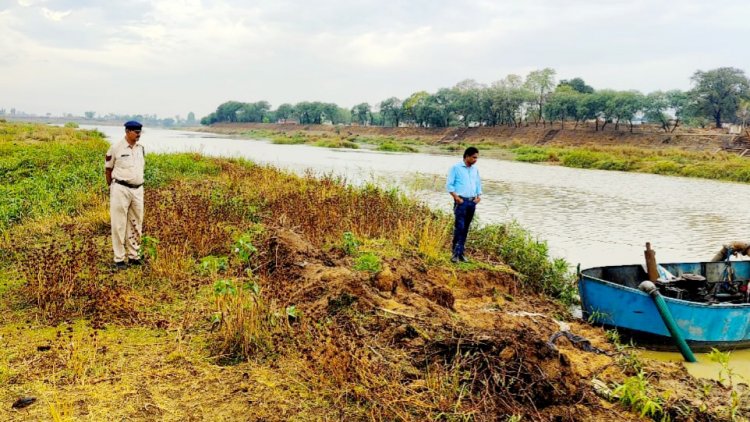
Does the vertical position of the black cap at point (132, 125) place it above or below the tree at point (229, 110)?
below

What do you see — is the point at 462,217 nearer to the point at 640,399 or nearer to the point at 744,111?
the point at 640,399

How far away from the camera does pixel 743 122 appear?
5375 cm

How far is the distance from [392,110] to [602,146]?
45135mm

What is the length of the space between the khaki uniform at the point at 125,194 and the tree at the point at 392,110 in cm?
8132

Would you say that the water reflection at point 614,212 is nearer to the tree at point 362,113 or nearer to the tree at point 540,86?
the tree at point 540,86

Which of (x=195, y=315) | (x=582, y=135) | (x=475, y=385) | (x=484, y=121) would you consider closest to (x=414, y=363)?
(x=475, y=385)

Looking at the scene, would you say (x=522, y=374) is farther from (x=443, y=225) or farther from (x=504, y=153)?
(x=504, y=153)

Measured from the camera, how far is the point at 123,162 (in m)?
6.15

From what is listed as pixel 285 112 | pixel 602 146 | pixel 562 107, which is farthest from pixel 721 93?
pixel 285 112

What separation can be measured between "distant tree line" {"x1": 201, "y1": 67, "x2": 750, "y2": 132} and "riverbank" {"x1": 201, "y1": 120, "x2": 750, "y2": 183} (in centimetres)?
184

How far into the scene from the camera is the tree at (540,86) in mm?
67625

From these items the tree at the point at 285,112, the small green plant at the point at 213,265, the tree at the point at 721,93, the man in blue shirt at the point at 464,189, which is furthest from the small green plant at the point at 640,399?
the tree at the point at 285,112

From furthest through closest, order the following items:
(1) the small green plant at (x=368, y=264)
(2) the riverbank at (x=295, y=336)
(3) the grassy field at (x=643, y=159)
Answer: (3) the grassy field at (x=643, y=159), (1) the small green plant at (x=368, y=264), (2) the riverbank at (x=295, y=336)

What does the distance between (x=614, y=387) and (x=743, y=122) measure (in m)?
60.8
